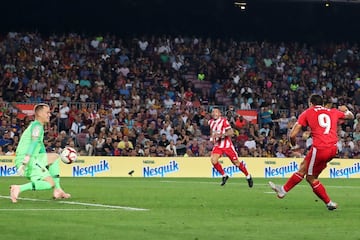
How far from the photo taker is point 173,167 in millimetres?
37156

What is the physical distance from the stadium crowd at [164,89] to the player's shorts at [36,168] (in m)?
17.2

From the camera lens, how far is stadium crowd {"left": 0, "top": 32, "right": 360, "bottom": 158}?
122 ft

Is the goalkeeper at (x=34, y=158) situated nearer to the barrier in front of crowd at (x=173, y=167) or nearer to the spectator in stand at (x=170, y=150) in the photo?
the barrier in front of crowd at (x=173, y=167)

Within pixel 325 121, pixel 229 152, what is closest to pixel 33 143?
pixel 325 121

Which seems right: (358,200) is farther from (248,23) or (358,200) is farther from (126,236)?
(248,23)

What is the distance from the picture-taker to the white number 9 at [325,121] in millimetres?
16953

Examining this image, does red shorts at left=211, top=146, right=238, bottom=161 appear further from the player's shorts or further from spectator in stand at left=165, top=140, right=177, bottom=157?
the player's shorts

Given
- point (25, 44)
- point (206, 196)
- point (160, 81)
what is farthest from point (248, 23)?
point (206, 196)

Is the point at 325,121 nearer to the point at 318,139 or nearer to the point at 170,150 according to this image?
the point at 318,139

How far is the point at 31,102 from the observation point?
37969 mm

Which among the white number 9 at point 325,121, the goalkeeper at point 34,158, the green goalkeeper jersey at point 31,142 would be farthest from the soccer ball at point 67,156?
the white number 9 at point 325,121

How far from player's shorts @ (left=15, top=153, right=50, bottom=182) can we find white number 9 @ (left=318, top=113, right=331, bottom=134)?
5359 millimetres

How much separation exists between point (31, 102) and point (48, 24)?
9.04m

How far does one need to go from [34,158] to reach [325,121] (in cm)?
559
